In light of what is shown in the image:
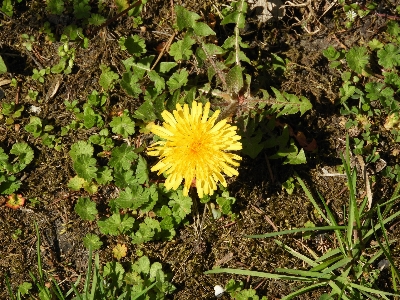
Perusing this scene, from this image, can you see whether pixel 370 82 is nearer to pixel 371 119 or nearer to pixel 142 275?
pixel 371 119

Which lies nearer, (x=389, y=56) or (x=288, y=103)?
(x=288, y=103)

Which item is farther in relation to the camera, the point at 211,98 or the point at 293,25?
the point at 293,25

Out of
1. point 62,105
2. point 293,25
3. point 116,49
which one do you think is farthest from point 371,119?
point 62,105

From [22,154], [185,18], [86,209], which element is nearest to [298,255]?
[86,209]

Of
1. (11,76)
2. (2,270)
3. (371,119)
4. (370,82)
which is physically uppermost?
(11,76)

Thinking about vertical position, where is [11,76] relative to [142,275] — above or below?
above

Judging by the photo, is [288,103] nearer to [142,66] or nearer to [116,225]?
[142,66]
